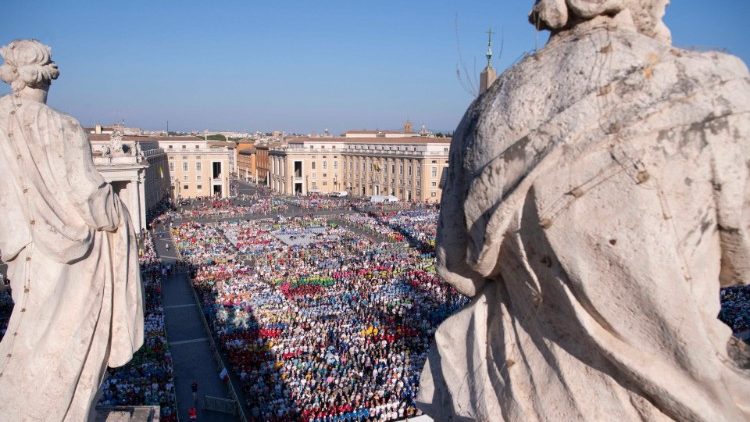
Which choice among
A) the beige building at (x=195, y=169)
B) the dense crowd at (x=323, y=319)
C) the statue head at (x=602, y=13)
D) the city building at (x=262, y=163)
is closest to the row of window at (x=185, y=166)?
the beige building at (x=195, y=169)

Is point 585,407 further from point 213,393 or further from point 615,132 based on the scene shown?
point 213,393

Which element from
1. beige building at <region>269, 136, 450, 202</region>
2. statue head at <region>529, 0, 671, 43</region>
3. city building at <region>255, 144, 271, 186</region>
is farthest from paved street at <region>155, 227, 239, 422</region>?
city building at <region>255, 144, 271, 186</region>

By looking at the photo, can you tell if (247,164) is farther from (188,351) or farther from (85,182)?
(85,182)

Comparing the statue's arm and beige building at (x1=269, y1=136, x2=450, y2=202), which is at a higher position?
the statue's arm

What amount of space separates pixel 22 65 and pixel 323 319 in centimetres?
1295

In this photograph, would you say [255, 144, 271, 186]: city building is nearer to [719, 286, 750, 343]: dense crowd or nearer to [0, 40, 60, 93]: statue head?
[719, 286, 750, 343]: dense crowd

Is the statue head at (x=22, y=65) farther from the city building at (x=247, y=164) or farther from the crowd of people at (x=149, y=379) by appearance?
the city building at (x=247, y=164)

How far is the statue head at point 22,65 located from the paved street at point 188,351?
335 inches

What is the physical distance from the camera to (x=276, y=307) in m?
16.3

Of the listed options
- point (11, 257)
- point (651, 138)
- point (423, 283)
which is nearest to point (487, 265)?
point (651, 138)

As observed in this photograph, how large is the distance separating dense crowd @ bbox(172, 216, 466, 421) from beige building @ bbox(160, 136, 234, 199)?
27.3 meters

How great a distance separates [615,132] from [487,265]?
1.65 feet

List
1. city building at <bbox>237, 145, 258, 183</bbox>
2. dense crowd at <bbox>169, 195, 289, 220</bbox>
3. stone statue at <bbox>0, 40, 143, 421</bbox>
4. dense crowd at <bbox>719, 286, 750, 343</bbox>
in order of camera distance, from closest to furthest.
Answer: stone statue at <bbox>0, 40, 143, 421</bbox> → dense crowd at <bbox>719, 286, 750, 343</bbox> → dense crowd at <bbox>169, 195, 289, 220</bbox> → city building at <bbox>237, 145, 258, 183</bbox>

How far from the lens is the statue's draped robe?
288cm
